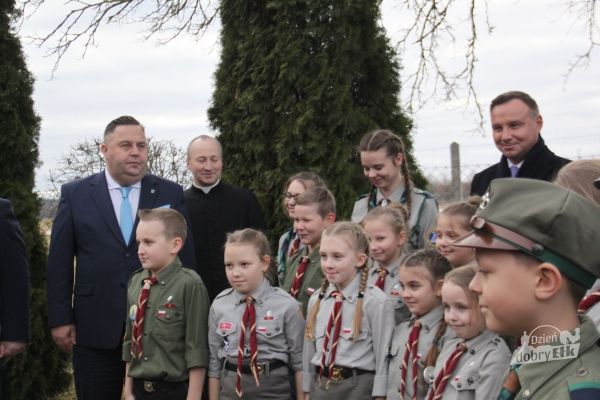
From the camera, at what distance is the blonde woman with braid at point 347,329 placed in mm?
4207

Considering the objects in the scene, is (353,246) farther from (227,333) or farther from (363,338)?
(227,333)

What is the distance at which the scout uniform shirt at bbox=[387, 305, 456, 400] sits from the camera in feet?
12.8

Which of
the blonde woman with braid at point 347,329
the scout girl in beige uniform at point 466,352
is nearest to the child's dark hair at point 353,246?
the blonde woman with braid at point 347,329

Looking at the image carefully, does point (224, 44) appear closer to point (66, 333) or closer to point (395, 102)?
point (395, 102)

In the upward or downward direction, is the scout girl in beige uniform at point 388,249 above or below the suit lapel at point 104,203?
below

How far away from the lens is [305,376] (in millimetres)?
4434

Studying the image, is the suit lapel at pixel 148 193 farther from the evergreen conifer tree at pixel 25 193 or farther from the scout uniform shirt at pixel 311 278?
Answer: the evergreen conifer tree at pixel 25 193

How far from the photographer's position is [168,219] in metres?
4.84

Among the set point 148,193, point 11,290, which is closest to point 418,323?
point 148,193

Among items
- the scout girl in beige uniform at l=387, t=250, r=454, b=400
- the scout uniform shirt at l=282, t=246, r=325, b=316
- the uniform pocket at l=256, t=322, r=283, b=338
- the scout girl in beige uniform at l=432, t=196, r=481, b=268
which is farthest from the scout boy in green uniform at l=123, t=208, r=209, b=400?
the scout girl in beige uniform at l=432, t=196, r=481, b=268

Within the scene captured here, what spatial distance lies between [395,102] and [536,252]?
209 inches

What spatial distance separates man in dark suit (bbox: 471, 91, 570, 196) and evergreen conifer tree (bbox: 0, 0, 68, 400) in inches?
178

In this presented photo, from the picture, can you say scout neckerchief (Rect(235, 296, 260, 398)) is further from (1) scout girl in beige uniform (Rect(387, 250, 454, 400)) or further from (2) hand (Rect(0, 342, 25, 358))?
(2) hand (Rect(0, 342, 25, 358))

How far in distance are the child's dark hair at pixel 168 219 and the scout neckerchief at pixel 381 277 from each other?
1.22 metres
